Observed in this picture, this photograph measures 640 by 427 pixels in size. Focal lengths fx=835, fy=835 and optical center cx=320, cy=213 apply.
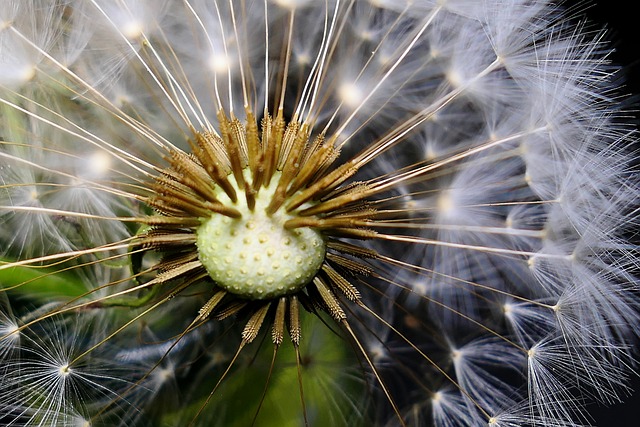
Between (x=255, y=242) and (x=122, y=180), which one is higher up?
(x=122, y=180)

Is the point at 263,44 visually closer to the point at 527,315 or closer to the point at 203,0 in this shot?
the point at 203,0

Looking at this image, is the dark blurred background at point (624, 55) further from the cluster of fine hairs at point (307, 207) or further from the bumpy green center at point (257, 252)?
the bumpy green center at point (257, 252)

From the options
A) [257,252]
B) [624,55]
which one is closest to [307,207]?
[257,252]

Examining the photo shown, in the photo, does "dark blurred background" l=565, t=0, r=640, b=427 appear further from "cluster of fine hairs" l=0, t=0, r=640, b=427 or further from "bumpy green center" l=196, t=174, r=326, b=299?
"bumpy green center" l=196, t=174, r=326, b=299

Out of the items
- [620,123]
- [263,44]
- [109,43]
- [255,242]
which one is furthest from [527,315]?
[109,43]

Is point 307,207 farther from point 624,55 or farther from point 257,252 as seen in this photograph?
point 624,55

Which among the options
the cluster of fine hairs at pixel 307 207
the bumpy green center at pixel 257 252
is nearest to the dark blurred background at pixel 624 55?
the cluster of fine hairs at pixel 307 207

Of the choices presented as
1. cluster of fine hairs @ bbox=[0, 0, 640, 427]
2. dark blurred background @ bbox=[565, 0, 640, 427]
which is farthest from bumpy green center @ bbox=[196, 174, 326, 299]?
dark blurred background @ bbox=[565, 0, 640, 427]

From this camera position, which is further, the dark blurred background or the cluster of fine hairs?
the dark blurred background
